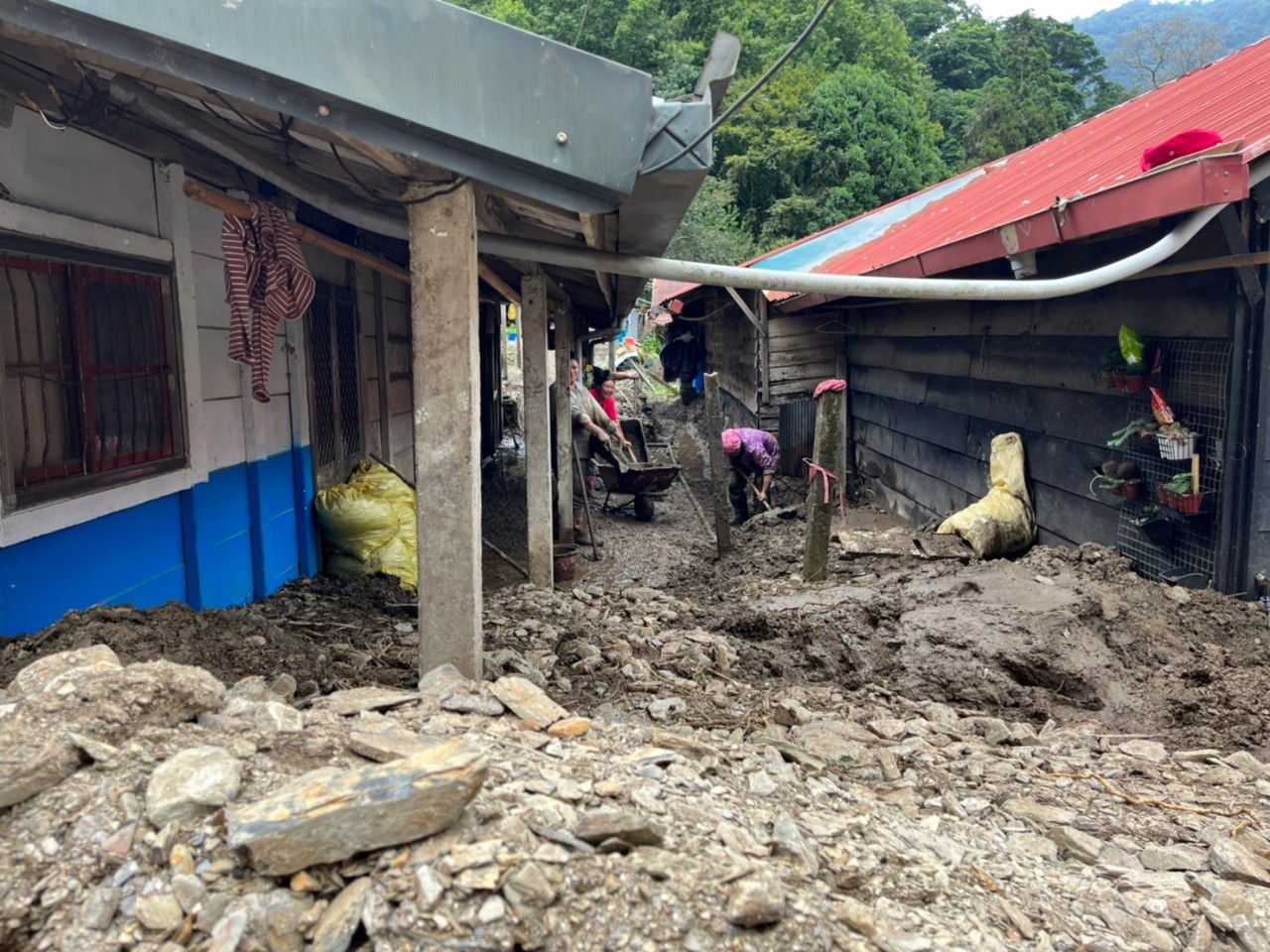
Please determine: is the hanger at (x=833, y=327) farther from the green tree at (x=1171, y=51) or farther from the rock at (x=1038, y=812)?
the green tree at (x=1171, y=51)

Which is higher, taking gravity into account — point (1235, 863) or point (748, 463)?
point (748, 463)

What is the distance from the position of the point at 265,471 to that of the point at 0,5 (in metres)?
3.65

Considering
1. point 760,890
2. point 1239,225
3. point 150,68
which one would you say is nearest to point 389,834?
point 760,890

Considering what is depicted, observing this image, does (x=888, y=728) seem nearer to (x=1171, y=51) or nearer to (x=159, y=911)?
(x=159, y=911)

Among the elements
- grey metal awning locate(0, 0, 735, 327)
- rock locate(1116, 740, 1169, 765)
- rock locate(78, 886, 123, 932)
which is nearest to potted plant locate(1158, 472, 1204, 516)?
rock locate(1116, 740, 1169, 765)

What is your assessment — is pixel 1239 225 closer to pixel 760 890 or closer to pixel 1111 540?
pixel 1111 540

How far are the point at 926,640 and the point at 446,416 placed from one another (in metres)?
2.80

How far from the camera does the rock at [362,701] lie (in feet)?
9.50

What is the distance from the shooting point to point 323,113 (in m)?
2.61

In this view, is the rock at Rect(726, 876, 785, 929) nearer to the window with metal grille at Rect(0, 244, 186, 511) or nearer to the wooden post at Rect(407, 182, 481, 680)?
the wooden post at Rect(407, 182, 481, 680)

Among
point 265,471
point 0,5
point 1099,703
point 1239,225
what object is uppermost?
point 0,5

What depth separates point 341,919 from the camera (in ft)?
5.99

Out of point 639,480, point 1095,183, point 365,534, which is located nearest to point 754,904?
point 1095,183

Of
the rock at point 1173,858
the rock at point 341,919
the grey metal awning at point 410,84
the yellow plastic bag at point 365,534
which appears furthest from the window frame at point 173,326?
the rock at point 1173,858
